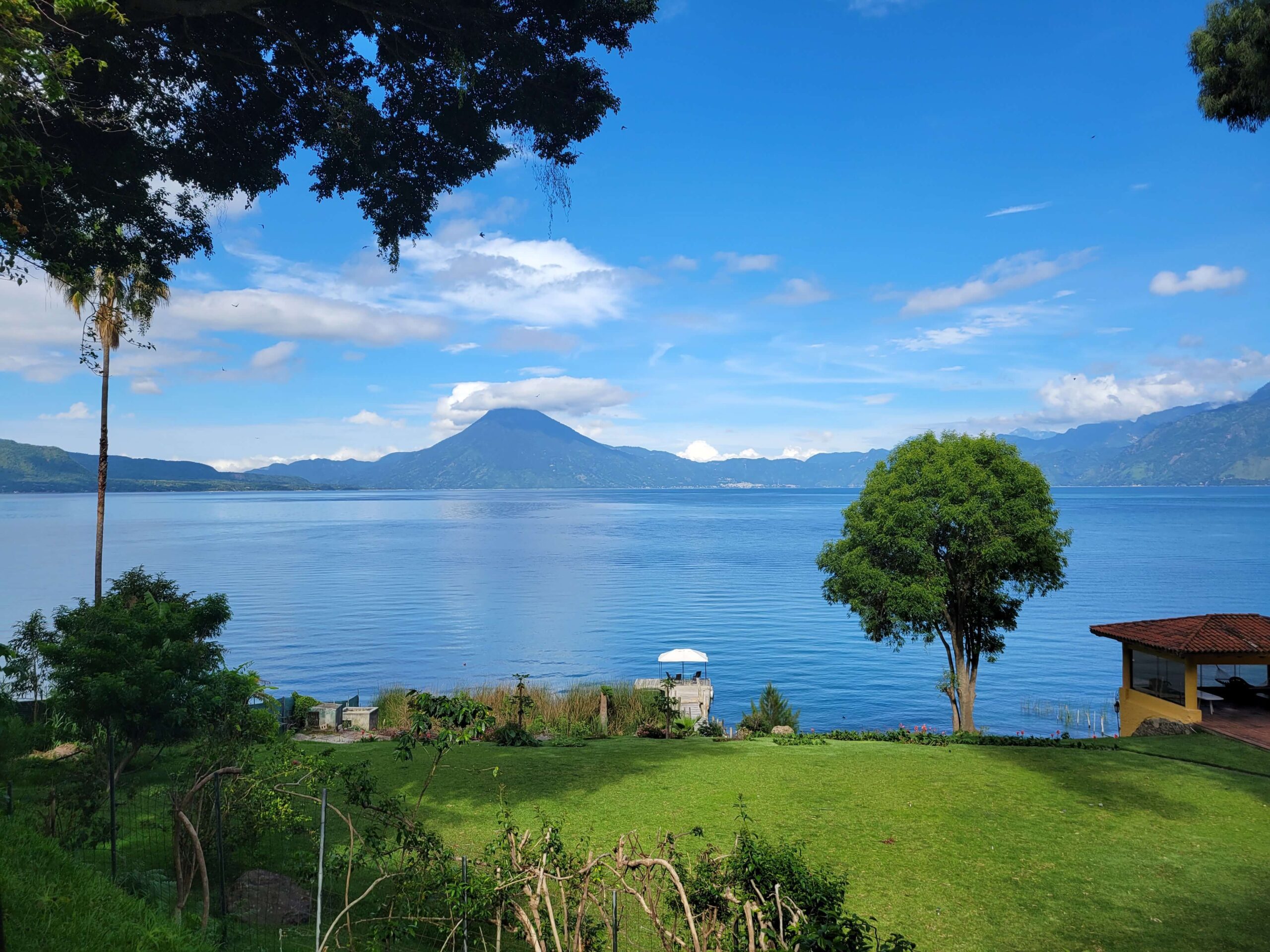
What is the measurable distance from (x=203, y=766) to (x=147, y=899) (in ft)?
7.07

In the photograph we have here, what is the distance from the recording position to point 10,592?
6228cm

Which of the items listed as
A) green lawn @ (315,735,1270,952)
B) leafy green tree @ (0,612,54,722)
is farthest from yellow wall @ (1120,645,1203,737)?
leafy green tree @ (0,612,54,722)

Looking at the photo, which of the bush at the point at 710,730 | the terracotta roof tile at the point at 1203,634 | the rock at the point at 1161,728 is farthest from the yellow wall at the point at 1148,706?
the bush at the point at 710,730

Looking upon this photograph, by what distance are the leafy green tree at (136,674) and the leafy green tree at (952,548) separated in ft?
65.2

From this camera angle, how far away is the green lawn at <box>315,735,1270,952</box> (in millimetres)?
8898

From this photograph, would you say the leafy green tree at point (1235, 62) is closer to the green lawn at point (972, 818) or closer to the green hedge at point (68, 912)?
the green lawn at point (972, 818)

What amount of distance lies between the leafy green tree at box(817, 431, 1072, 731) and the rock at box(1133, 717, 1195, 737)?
5705 millimetres

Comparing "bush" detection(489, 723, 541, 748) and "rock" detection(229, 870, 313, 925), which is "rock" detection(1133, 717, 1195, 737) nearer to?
"bush" detection(489, 723, 541, 748)

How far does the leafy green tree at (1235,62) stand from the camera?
30.2 ft

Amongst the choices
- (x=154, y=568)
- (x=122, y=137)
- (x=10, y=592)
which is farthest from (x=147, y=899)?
(x=154, y=568)

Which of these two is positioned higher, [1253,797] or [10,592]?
[1253,797]

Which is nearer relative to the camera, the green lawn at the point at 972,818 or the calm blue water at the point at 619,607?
the green lawn at the point at 972,818

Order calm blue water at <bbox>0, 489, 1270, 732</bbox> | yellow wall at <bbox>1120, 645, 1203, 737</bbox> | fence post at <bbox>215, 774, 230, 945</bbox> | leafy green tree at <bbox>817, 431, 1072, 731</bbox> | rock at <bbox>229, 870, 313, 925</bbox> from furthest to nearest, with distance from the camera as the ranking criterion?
calm blue water at <bbox>0, 489, 1270, 732</bbox> → leafy green tree at <bbox>817, 431, 1072, 731</bbox> → yellow wall at <bbox>1120, 645, 1203, 737</bbox> → rock at <bbox>229, 870, 313, 925</bbox> → fence post at <bbox>215, 774, 230, 945</bbox>

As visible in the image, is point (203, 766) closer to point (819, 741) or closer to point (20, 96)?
point (20, 96)
